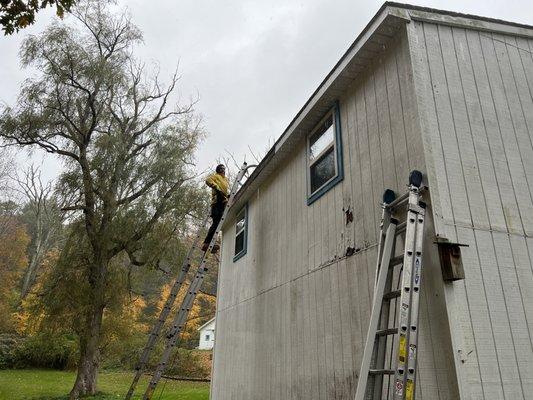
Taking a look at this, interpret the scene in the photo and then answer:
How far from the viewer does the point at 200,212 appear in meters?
14.2

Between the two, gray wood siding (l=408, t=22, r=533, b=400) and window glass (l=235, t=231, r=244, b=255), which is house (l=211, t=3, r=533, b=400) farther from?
window glass (l=235, t=231, r=244, b=255)

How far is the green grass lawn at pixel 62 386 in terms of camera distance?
14.2 m

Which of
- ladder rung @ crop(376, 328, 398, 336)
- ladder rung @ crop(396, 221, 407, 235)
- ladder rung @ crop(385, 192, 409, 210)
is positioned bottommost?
ladder rung @ crop(376, 328, 398, 336)

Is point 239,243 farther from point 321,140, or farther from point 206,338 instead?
point 206,338

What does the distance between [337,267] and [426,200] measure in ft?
5.31

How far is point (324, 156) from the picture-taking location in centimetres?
550

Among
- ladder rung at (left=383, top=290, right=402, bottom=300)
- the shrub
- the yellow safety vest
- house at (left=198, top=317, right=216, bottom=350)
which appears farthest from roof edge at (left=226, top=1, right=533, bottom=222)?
house at (left=198, top=317, right=216, bottom=350)

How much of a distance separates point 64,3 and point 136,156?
11.1 meters

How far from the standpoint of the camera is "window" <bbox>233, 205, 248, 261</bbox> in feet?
28.4

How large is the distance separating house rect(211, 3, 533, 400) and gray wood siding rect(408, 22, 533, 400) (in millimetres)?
12

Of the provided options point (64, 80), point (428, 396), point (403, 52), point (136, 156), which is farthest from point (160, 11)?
point (428, 396)

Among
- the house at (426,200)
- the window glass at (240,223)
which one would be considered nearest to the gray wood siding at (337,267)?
the house at (426,200)

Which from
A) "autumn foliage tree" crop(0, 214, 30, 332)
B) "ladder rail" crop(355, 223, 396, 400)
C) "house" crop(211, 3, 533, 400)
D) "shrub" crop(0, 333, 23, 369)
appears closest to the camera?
"ladder rail" crop(355, 223, 396, 400)

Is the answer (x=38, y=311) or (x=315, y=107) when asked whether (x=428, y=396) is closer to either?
(x=315, y=107)
